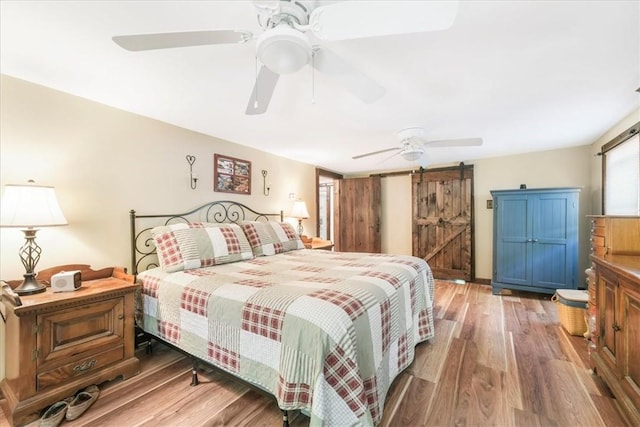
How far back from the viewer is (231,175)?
344 centimetres

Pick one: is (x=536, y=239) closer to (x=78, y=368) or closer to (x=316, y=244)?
(x=316, y=244)

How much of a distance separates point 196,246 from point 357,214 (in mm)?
3907

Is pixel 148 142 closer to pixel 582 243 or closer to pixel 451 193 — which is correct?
pixel 451 193

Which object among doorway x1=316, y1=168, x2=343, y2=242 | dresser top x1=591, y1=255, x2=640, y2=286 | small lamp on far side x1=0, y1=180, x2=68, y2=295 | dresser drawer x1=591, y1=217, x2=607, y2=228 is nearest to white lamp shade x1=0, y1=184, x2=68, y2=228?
small lamp on far side x1=0, y1=180, x2=68, y2=295

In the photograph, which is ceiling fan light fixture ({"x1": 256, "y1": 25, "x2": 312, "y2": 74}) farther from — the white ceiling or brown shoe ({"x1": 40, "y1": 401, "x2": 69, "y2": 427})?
brown shoe ({"x1": 40, "y1": 401, "x2": 69, "y2": 427})

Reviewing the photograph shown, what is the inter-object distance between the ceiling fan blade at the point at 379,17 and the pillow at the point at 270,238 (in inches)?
88.4

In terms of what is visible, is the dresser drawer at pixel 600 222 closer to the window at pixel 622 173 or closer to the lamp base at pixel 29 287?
the window at pixel 622 173

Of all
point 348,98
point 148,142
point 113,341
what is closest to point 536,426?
point 348,98

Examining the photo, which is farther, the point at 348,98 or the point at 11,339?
the point at 348,98

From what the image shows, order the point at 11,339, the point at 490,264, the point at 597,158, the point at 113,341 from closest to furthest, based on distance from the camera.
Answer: the point at 11,339, the point at 113,341, the point at 597,158, the point at 490,264

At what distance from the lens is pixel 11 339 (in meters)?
1.65

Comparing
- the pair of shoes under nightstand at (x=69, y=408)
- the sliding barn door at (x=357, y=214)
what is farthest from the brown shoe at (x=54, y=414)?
the sliding barn door at (x=357, y=214)

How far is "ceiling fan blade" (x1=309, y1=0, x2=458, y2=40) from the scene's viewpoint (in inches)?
37.7

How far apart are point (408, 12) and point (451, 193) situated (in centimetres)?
434
